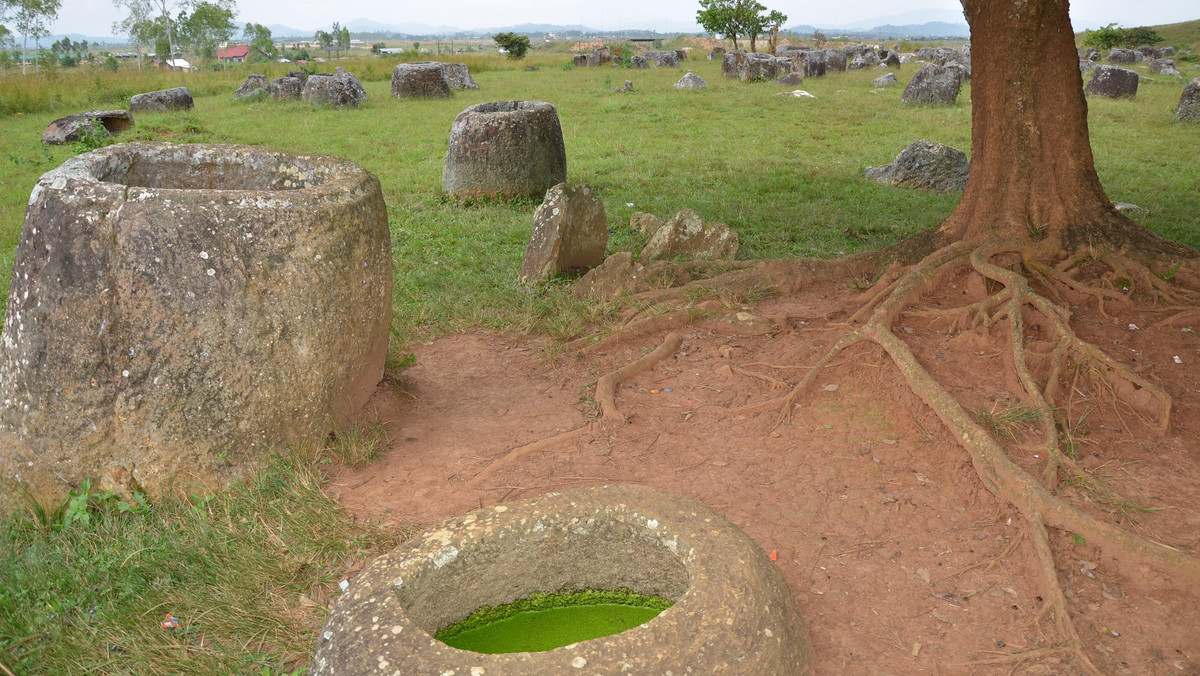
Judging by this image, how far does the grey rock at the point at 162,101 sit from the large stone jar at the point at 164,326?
16.7 meters

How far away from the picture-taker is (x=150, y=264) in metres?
3.89

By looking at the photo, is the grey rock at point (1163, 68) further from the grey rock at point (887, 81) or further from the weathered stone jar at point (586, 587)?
the weathered stone jar at point (586, 587)

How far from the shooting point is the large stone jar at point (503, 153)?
34.1ft

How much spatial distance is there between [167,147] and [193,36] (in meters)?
69.4

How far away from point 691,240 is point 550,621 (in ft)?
17.3

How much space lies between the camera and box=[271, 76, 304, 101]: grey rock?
20234 mm

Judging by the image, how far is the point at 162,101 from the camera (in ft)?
62.3

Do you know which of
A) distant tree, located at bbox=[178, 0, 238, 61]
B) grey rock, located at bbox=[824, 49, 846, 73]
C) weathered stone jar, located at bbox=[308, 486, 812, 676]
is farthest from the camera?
distant tree, located at bbox=[178, 0, 238, 61]

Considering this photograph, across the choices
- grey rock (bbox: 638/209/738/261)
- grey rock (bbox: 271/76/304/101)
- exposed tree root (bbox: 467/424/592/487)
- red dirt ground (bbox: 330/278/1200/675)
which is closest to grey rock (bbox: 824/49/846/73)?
grey rock (bbox: 271/76/304/101)

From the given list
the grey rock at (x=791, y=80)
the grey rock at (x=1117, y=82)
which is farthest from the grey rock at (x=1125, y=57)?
the grey rock at (x=791, y=80)

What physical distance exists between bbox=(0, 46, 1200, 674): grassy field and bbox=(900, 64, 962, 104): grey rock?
58cm

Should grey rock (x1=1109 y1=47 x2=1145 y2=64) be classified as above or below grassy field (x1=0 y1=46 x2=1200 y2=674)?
above

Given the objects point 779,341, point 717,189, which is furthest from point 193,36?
point 779,341

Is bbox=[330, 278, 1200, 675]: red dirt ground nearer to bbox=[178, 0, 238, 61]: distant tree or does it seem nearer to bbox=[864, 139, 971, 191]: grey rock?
bbox=[864, 139, 971, 191]: grey rock
